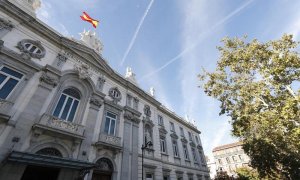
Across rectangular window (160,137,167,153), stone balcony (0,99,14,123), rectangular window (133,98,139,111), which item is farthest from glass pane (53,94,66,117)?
rectangular window (160,137,167,153)

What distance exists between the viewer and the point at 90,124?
12094 millimetres

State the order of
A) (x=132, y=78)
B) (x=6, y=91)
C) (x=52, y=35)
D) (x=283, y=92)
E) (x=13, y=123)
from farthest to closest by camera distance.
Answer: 1. (x=132, y=78)
2. (x=52, y=35)
3. (x=283, y=92)
4. (x=6, y=91)
5. (x=13, y=123)

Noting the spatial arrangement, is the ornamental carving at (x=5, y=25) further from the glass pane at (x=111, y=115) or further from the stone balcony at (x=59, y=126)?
the glass pane at (x=111, y=115)

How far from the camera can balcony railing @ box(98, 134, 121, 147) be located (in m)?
12.2

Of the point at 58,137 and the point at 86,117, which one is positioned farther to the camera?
the point at 86,117

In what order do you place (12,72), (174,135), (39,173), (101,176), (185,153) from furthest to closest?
(185,153) → (174,135) → (101,176) → (12,72) → (39,173)

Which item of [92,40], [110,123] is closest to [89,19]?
[92,40]

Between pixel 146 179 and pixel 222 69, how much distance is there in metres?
11.9

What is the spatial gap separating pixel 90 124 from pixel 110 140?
6.62 ft

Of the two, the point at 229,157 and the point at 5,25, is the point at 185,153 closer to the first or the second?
the point at 5,25

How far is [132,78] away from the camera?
19.9m

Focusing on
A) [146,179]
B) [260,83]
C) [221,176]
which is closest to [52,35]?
[146,179]

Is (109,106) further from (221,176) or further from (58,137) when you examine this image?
(221,176)

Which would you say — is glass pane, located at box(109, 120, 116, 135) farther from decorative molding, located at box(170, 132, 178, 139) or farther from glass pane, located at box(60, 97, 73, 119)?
decorative molding, located at box(170, 132, 178, 139)
